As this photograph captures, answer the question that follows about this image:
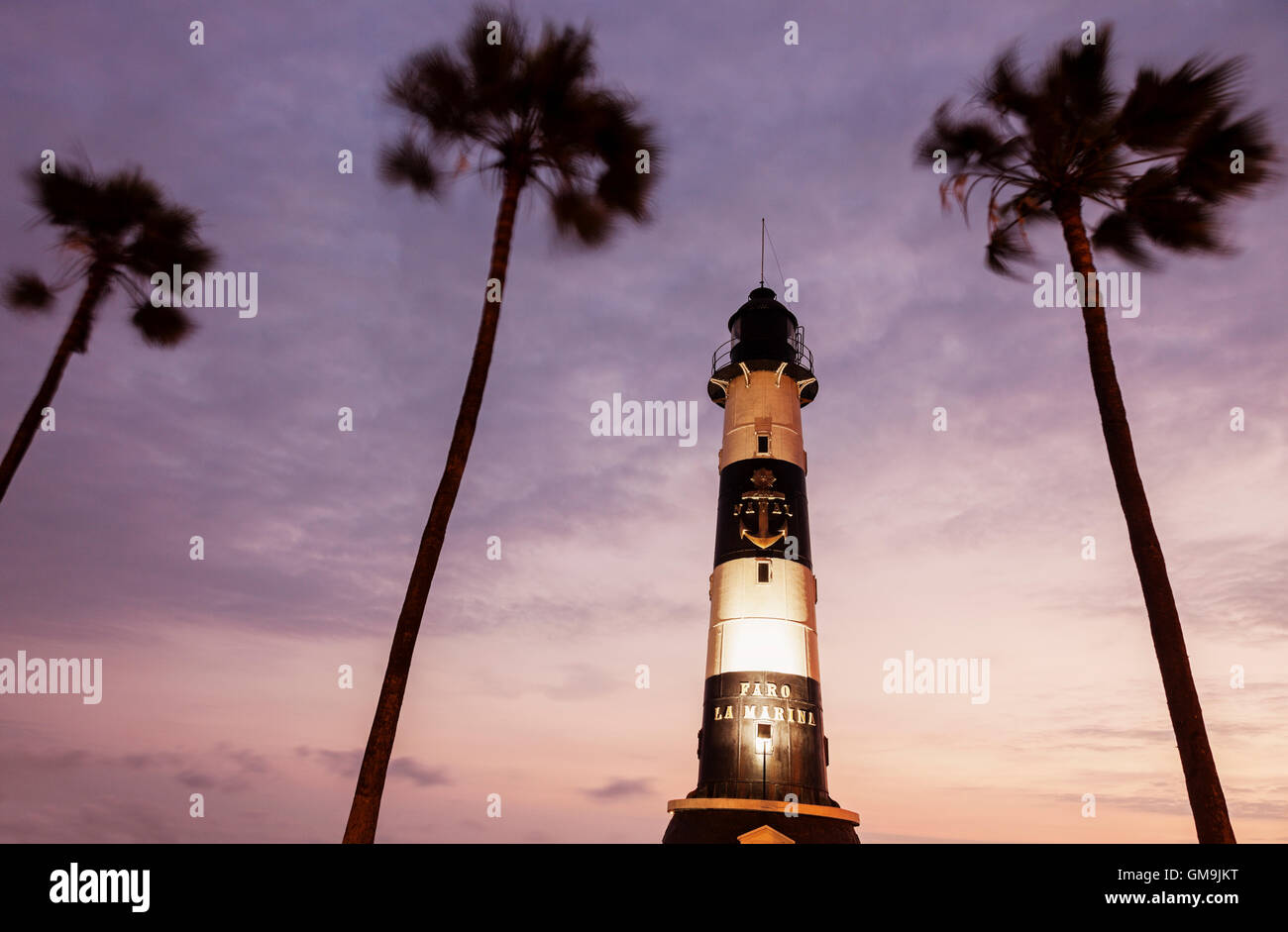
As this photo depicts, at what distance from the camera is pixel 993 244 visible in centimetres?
1884

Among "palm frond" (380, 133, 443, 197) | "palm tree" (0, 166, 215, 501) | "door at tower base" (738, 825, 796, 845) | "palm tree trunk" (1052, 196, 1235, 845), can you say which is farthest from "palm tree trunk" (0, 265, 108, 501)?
"palm tree trunk" (1052, 196, 1235, 845)

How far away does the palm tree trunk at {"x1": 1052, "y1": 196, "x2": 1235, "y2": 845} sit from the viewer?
41.9 feet

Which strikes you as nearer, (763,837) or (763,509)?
(763,837)

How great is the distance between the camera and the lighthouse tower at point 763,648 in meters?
Result: 25.4

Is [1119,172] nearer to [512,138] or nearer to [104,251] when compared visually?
[512,138]

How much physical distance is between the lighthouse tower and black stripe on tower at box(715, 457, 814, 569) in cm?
4

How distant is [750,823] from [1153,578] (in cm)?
1483

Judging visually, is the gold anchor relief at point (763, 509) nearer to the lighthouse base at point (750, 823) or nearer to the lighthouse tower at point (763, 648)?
the lighthouse tower at point (763, 648)

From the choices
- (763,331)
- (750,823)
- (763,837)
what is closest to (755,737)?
(750,823)

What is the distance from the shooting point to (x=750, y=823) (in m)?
25.0

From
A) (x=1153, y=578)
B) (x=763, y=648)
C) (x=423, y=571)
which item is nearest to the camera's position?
(x=1153, y=578)

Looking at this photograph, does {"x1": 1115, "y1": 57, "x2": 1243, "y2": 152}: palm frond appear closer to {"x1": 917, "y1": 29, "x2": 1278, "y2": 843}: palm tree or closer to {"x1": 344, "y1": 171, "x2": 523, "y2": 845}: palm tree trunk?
{"x1": 917, "y1": 29, "x2": 1278, "y2": 843}: palm tree
